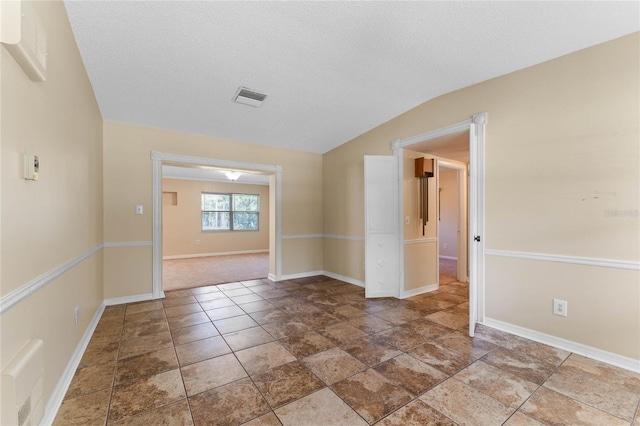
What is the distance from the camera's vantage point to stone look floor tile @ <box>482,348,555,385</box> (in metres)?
2.03

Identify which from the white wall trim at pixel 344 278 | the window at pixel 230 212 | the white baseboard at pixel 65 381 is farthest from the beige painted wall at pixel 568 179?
the window at pixel 230 212

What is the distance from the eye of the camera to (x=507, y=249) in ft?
9.19

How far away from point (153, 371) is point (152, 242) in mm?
2258

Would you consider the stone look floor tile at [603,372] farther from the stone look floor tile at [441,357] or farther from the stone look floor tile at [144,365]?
the stone look floor tile at [144,365]

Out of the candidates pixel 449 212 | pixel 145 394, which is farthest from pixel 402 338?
pixel 449 212

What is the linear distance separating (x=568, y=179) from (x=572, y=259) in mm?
708

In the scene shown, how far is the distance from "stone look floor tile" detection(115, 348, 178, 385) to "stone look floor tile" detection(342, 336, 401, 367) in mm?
1470

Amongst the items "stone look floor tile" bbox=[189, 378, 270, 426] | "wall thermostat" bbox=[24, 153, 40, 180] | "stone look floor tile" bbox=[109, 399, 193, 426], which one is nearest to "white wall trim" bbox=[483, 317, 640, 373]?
"stone look floor tile" bbox=[189, 378, 270, 426]

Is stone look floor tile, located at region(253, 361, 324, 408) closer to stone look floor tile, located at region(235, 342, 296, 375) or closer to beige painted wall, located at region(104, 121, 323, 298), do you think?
stone look floor tile, located at region(235, 342, 296, 375)

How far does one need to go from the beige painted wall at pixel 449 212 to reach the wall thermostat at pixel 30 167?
26.4 feet

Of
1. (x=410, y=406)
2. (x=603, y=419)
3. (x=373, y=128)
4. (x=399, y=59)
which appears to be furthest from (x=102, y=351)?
(x=373, y=128)

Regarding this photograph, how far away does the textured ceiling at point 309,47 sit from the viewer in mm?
2018

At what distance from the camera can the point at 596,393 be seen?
1817 mm

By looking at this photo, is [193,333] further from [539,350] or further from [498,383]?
[539,350]
